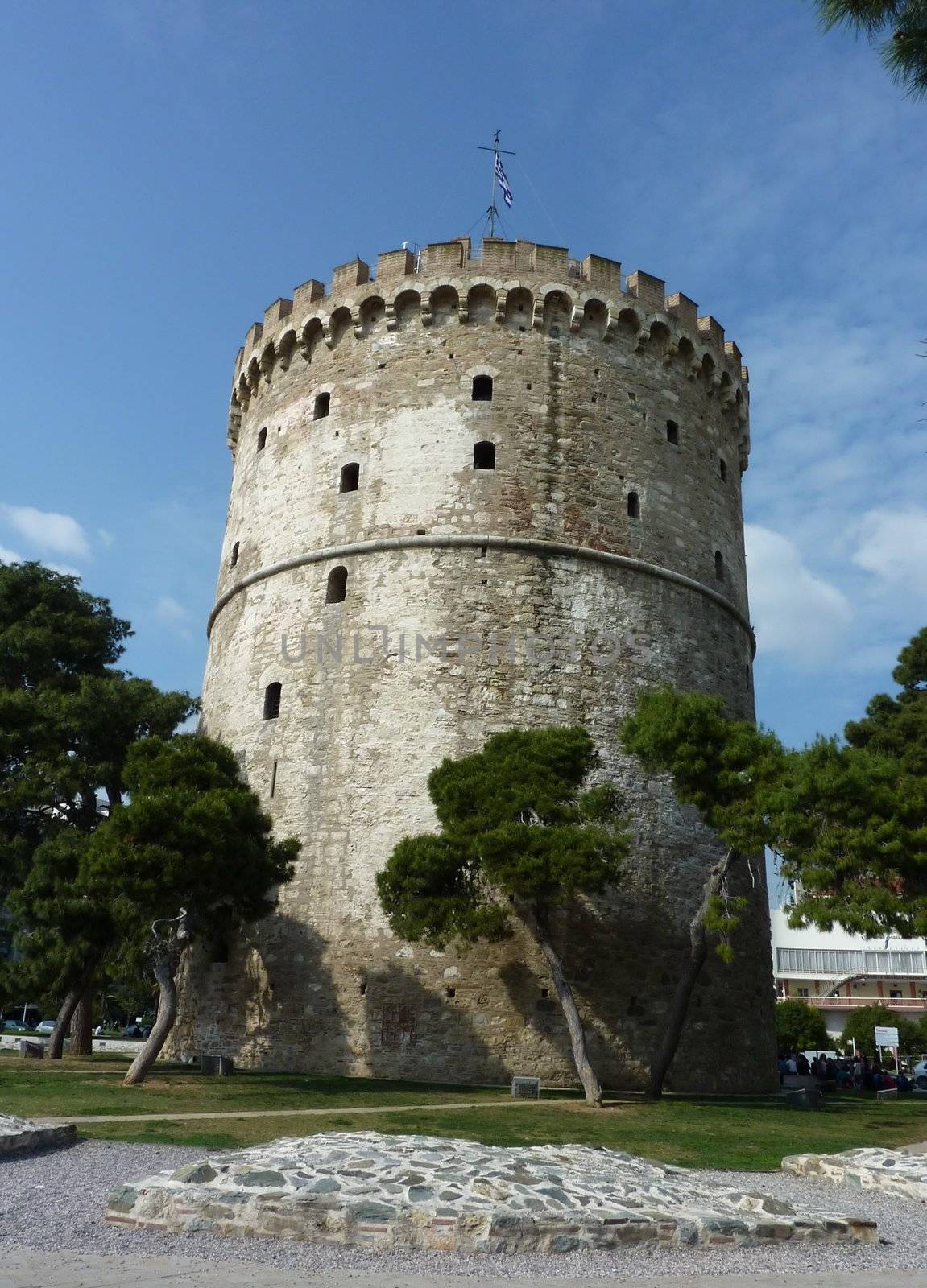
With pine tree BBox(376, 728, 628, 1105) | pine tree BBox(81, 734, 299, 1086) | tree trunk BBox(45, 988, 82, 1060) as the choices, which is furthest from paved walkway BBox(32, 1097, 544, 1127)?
tree trunk BBox(45, 988, 82, 1060)

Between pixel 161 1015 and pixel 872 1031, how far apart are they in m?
30.0

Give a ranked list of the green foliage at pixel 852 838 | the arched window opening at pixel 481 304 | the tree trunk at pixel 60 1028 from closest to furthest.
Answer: the green foliage at pixel 852 838 < the tree trunk at pixel 60 1028 < the arched window opening at pixel 481 304

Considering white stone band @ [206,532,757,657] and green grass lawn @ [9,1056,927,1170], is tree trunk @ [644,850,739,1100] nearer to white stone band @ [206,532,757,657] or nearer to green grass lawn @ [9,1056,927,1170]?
green grass lawn @ [9,1056,927,1170]

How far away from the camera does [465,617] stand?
635 inches

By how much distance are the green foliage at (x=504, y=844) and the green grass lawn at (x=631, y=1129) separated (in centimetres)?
225

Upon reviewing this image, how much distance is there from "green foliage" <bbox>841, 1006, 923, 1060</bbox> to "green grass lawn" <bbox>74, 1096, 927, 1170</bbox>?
2548cm

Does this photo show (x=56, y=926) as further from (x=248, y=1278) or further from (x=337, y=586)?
(x=248, y=1278)

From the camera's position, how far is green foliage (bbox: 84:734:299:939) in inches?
488

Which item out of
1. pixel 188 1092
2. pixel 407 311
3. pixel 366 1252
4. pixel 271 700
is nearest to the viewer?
pixel 366 1252

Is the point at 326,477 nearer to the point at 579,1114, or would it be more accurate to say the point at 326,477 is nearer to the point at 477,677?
the point at 477,677

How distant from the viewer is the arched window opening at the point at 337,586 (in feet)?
55.5

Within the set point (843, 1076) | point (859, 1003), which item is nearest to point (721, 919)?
point (843, 1076)

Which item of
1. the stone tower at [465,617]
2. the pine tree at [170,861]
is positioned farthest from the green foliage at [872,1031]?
the pine tree at [170,861]

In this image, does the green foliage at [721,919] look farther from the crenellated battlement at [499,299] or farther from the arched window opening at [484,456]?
the crenellated battlement at [499,299]
